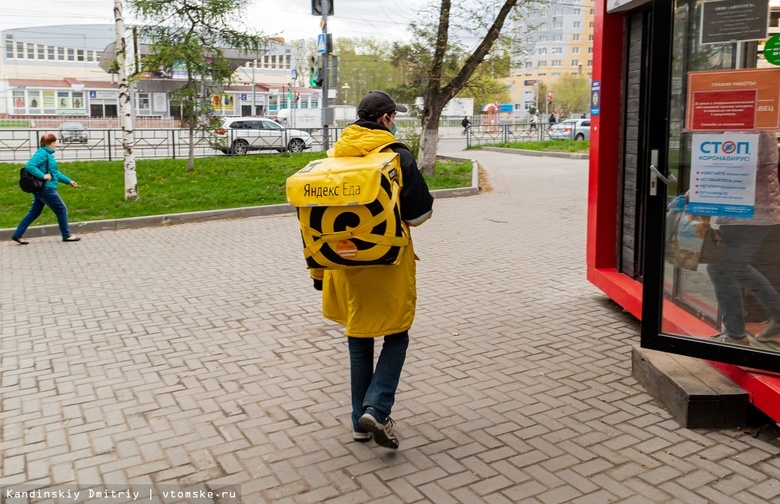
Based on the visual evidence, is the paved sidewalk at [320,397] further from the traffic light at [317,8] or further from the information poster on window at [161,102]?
the information poster on window at [161,102]

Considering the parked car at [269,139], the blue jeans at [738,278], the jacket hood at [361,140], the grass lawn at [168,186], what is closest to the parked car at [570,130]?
the parked car at [269,139]

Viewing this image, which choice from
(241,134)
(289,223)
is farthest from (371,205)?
(241,134)

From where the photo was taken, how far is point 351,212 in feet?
12.4

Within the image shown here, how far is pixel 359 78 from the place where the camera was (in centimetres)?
7862

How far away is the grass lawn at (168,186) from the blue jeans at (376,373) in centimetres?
988

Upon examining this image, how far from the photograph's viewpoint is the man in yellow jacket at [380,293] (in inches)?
158

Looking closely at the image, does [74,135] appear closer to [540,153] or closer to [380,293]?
[540,153]

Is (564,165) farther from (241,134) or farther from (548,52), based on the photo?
(548,52)

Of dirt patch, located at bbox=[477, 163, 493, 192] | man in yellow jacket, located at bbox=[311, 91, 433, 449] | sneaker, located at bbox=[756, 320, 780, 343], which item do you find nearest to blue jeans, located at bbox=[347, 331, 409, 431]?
man in yellow jacket, located at bbox=[311, 91, 433, 449]

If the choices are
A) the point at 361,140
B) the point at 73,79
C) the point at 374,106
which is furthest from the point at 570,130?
the point at 73,79

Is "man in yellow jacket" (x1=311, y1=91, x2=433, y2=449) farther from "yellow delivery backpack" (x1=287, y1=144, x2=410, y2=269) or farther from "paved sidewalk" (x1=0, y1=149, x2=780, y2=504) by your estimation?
"paved sidewalk" (x1=0, y1=149, x2=780, y2=504)

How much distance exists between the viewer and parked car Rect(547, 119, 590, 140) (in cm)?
4041

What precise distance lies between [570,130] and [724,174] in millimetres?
37616

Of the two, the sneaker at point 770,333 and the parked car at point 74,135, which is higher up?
the parked car at point 74,135
